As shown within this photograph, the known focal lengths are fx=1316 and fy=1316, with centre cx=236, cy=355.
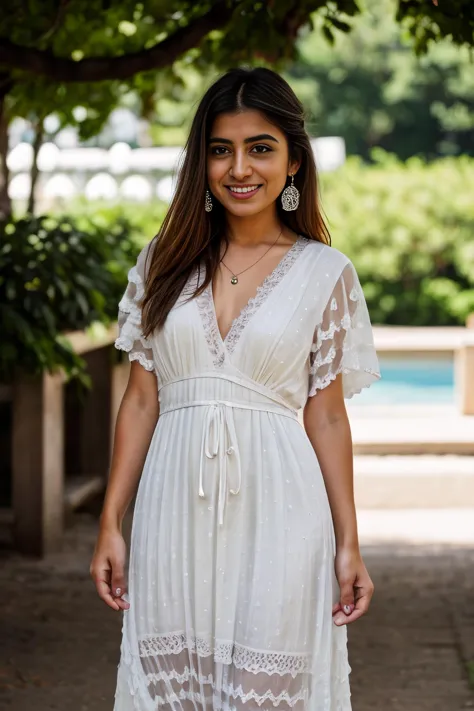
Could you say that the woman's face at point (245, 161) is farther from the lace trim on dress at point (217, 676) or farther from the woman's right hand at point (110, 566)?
the lace trim on dress at point (217, 676)

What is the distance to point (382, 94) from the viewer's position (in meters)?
32.2

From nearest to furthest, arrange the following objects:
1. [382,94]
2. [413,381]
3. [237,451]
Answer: [237,451] < [413,381] < [382,94]

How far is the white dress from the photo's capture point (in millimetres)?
2672

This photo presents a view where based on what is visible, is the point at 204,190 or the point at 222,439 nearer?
the point at 222,439

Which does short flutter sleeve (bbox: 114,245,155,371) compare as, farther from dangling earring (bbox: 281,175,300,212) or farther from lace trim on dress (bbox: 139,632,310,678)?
lace trim on dress (bbox: 139,632,310,678)

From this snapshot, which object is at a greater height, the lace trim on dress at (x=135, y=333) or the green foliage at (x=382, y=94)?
the green foliage at (x=382, y=94)

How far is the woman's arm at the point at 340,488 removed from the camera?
2.74m

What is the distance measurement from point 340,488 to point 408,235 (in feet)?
65.2

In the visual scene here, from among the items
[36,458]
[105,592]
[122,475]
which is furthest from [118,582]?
[36,458]

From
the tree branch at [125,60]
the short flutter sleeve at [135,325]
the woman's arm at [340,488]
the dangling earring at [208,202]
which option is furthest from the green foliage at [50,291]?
the woman's arm at [340,488]

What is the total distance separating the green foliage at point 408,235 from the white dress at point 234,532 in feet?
64.7

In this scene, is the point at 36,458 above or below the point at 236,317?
below

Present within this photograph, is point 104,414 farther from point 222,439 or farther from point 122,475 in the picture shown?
point 222,439

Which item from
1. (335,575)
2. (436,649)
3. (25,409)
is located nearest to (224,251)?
(335,575)
